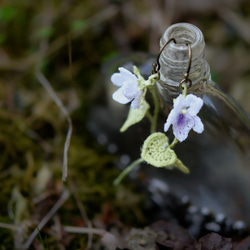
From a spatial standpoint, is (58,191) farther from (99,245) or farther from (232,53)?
(232,53)

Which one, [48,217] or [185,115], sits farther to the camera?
[48,217]

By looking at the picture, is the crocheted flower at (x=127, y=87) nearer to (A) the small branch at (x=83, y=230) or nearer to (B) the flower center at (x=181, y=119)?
(B) the flower center at (x=181, y=119)

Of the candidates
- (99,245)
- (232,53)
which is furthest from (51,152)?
(232,53)

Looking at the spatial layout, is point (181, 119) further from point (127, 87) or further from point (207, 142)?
point (207, 142)

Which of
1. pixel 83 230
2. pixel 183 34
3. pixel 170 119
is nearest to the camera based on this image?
pixel 170 119

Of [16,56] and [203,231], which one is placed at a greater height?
[16,56]

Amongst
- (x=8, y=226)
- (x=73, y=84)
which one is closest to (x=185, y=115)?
(x=73, y=84)
